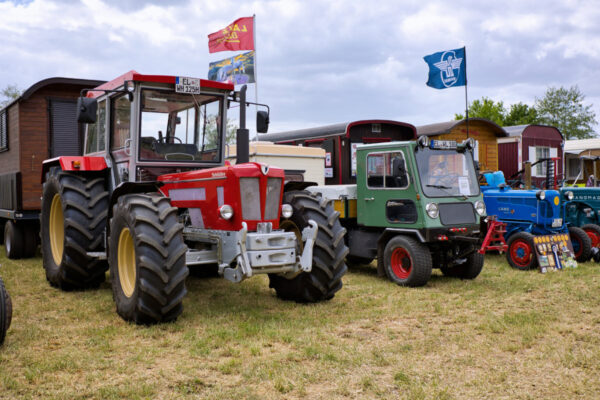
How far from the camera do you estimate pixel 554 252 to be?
843 cm

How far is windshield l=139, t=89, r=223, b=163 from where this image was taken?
5.96 m

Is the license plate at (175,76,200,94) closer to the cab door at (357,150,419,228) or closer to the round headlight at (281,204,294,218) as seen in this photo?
the round headlight at (281,204,294,218)

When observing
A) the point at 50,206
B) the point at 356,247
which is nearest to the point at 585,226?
the point at 356,247

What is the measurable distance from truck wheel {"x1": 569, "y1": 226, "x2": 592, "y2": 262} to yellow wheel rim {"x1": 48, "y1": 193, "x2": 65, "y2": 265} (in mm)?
8013

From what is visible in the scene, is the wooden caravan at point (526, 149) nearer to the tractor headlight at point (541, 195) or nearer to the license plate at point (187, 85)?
the tractor headlight at point (541, 195)

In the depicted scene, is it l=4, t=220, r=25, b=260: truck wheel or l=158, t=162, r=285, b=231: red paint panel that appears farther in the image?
l=4, t=220, r=25, b=260: truck wheel

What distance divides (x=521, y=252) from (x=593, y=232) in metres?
2.04

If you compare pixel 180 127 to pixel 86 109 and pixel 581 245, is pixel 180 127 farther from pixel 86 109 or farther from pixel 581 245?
pixel 581 245

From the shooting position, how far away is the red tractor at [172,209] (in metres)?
4.96

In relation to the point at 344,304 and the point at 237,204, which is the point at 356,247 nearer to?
the point at 344,304

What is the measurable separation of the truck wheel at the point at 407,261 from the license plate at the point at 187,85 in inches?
131

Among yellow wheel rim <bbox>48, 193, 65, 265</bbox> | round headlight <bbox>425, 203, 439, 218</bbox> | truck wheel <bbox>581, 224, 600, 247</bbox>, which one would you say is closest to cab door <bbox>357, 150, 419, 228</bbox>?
round headlight <bbox>425, 203, 439, 218</bbox>

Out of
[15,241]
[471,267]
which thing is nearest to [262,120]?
[471,267]

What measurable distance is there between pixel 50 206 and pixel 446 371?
5481 millimetres
